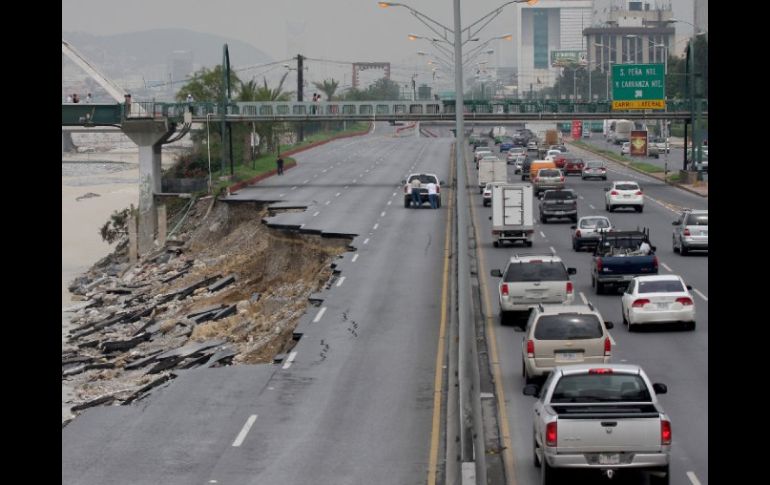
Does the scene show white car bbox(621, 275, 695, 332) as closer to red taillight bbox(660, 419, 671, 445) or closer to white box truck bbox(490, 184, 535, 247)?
red taillight bbox(660, 419, 671, 445)

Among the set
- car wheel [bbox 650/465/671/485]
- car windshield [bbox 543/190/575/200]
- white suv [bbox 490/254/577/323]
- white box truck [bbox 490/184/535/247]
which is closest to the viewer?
car wheel [bbox 650/465/671/485]

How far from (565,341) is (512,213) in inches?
1118

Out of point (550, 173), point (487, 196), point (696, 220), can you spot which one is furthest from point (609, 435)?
point (550, 173)

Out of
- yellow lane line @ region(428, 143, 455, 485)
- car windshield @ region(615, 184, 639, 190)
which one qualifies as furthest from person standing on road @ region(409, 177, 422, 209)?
yellow lane line @ region(428, 143, 455, 485)

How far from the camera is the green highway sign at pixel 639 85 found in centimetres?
9244

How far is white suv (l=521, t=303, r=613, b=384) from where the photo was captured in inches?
1045

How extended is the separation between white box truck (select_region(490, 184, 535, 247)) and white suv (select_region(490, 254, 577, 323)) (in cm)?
1876

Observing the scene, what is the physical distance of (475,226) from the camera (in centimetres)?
6538

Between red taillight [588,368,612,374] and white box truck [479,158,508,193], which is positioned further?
white box truck [479,158,508,193]

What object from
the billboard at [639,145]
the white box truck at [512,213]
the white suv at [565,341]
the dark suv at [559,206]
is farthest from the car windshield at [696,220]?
the billboard at [639,145]

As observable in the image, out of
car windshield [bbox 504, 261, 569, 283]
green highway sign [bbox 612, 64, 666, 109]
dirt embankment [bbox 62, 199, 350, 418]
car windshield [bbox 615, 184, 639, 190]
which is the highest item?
green highway sign [bbox 612, 64, 666, 109]

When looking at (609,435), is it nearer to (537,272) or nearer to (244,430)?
(244,430)
